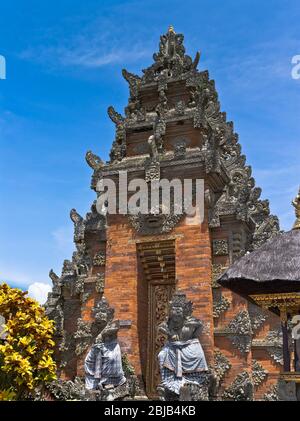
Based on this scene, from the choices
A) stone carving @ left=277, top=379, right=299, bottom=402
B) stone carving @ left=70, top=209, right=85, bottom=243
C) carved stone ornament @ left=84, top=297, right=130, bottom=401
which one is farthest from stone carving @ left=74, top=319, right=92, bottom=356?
stone carving @ left=277, top=379, right=299, bottom=402

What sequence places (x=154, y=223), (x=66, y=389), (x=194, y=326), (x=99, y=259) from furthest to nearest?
(x=99, y=259)
(x=154, y=223)
(x=66, y=389)
(x=194, y=326)

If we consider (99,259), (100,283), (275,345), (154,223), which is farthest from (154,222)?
(275,345)

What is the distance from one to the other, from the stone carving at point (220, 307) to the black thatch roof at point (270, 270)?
329cm

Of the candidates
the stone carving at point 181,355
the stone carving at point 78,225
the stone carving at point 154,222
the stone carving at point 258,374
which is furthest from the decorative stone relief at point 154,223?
the stone carving at point 258,374

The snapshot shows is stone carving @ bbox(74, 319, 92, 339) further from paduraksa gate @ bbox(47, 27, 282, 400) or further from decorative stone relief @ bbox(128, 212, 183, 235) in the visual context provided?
decorative stone relief @ bbox(128, 212, 183, 235)

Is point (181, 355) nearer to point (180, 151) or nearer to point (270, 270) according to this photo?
point (270, 270)

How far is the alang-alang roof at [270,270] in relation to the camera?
980 cm

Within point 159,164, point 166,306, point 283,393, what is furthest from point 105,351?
point 159,164

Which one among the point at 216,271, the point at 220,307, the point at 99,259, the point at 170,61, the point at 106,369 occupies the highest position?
the point at 170,61

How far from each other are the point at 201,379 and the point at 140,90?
10275 millimetres

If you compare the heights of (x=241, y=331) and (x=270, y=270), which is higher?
(x=270, y=270)

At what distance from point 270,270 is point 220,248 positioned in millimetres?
4353

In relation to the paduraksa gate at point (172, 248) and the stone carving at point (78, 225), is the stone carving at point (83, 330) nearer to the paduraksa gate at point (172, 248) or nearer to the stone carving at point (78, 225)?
the paduraksa gate at point (172, 248)

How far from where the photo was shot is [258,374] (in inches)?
524
